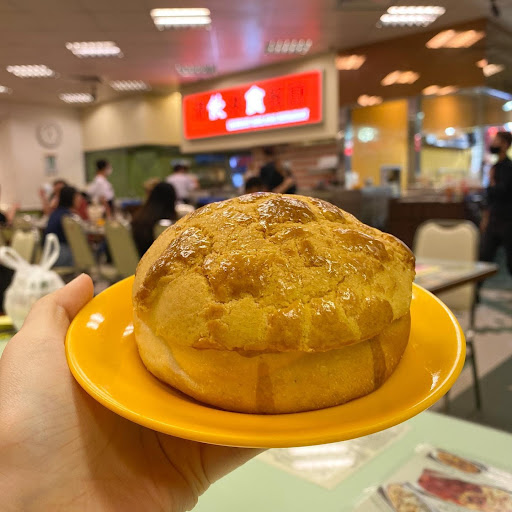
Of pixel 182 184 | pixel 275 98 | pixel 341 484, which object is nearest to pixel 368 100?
pixel 275 98

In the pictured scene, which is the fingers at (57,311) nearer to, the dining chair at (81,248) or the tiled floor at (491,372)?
the tiled floor at (491,372)

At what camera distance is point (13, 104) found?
1165cm

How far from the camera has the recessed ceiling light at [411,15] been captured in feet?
19.0

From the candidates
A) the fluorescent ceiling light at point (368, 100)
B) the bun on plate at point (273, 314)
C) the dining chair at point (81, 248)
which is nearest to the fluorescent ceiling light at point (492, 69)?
the fluorescent ceiling light at point (368, 100)

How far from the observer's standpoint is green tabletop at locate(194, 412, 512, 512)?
0.96m

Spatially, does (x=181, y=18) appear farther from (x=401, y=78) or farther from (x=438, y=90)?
(x=438, y=90)

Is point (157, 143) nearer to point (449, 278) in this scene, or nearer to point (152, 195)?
point (152, 195)

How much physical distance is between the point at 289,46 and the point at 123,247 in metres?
4.62

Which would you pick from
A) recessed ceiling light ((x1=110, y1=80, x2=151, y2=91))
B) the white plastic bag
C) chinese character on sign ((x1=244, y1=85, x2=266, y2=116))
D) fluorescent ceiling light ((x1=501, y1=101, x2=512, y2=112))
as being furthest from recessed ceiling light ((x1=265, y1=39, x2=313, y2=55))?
the white plastic bag

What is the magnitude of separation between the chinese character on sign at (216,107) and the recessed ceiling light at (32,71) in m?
2.95

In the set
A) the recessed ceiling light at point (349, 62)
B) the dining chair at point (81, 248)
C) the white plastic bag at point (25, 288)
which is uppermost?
the recessed ceiling light at point (349, 62)

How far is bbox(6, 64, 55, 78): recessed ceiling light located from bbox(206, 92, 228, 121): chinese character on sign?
2.95 m

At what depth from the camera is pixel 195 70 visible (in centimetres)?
859

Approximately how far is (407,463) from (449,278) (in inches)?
63.9
